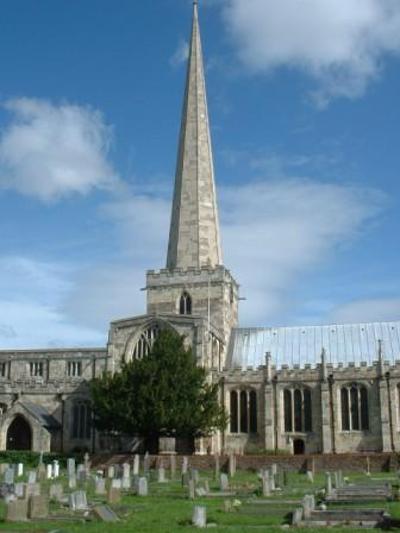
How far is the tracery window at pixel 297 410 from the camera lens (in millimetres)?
48531

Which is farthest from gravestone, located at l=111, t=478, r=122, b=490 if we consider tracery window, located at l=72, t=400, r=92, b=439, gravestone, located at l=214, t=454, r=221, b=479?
tracery window, located at l=72, t=400, r=92, b=439

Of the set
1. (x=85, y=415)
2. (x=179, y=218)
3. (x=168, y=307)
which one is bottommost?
(x=85, y=415)

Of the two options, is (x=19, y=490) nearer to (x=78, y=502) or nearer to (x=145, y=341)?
(x=78, y=502)

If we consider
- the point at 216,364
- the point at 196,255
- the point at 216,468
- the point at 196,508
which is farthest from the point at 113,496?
the point at 196,255

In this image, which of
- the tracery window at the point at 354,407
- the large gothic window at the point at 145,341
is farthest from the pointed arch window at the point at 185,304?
the tracery window at the point at 354,407

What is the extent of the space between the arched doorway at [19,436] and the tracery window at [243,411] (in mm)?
13681

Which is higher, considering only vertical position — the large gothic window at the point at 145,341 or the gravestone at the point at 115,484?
the large gothic window at the point at 145,341

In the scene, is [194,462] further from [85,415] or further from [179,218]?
[179,218]

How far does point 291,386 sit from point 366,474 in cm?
1436

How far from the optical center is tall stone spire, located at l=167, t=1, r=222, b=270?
54062mm

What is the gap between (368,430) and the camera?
154 ft

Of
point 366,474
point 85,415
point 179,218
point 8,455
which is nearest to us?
point 366,474

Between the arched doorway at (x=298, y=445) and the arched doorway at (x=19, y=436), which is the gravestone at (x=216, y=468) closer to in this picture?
the arched doorway at (x=298, y=445)

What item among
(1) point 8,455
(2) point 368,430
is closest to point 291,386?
(2) point 368,430
